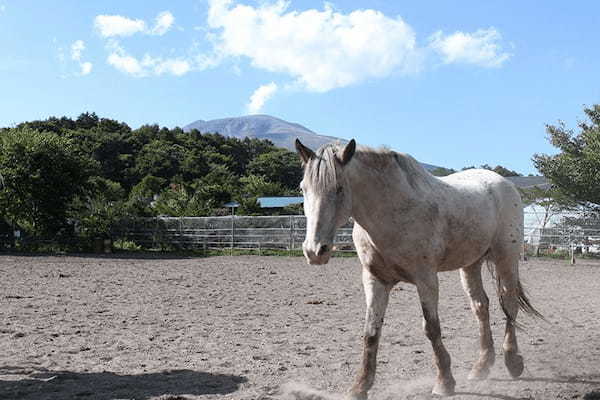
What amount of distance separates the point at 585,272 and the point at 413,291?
6.88 metres

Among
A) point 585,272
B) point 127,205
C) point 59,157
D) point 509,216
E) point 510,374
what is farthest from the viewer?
point 127,205

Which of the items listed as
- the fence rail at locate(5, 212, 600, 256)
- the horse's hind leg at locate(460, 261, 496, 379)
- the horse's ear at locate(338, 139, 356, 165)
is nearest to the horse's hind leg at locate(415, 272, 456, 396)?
the horse's hind leg at locate(460, 261, 496, 379)

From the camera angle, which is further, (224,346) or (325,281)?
(325,281)

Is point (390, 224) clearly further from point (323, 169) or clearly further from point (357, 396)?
point (357, 396)

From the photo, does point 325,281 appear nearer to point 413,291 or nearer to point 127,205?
point 413,291

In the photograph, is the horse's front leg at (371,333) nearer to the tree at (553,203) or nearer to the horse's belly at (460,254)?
the horse's belly at (460,254)

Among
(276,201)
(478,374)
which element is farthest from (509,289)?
(276,201)

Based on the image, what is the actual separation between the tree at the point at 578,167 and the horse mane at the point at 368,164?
19206 millimetres

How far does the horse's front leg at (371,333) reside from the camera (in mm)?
3426

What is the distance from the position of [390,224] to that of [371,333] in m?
0.71

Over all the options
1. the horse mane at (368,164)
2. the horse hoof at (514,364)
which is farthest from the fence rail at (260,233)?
the horse mane at (368,164)

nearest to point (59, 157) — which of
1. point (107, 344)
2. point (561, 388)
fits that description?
point (107, 344)

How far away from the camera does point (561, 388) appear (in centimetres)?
366

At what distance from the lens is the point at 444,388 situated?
3461mm
